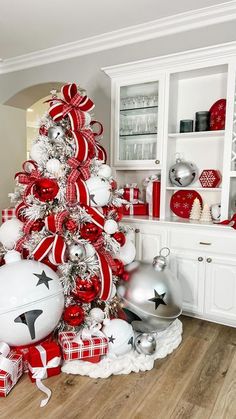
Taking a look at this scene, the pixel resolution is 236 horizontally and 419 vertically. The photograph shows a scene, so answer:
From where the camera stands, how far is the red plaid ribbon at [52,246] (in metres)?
1.99

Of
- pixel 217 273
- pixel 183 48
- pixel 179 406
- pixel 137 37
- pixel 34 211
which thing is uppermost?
pixel 137 37

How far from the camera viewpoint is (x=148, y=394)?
1.66 meters

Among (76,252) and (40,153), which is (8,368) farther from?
(40,153)

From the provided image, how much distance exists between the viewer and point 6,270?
1.84 m

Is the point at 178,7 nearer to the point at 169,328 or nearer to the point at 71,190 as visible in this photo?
the point at 71,190

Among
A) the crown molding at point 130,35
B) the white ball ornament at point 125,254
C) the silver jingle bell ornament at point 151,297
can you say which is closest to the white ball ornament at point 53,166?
the white ball ornament at point 125,254

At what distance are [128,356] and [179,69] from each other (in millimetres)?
2165

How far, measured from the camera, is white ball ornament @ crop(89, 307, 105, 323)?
2.06 metres

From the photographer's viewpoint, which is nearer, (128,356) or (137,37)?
(128,356)

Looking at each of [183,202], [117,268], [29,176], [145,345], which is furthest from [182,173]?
[145,345]

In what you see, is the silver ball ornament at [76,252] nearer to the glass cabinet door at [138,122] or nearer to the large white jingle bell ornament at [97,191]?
the large white jingle bell ornament at [97,191]

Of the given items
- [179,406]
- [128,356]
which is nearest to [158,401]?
[179,406]

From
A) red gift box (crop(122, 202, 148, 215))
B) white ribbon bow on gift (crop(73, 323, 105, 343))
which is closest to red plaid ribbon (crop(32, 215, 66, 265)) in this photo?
white ribbon bow on gift (crop(73, 323, 105, 343))

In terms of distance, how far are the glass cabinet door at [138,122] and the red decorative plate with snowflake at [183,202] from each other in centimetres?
42
